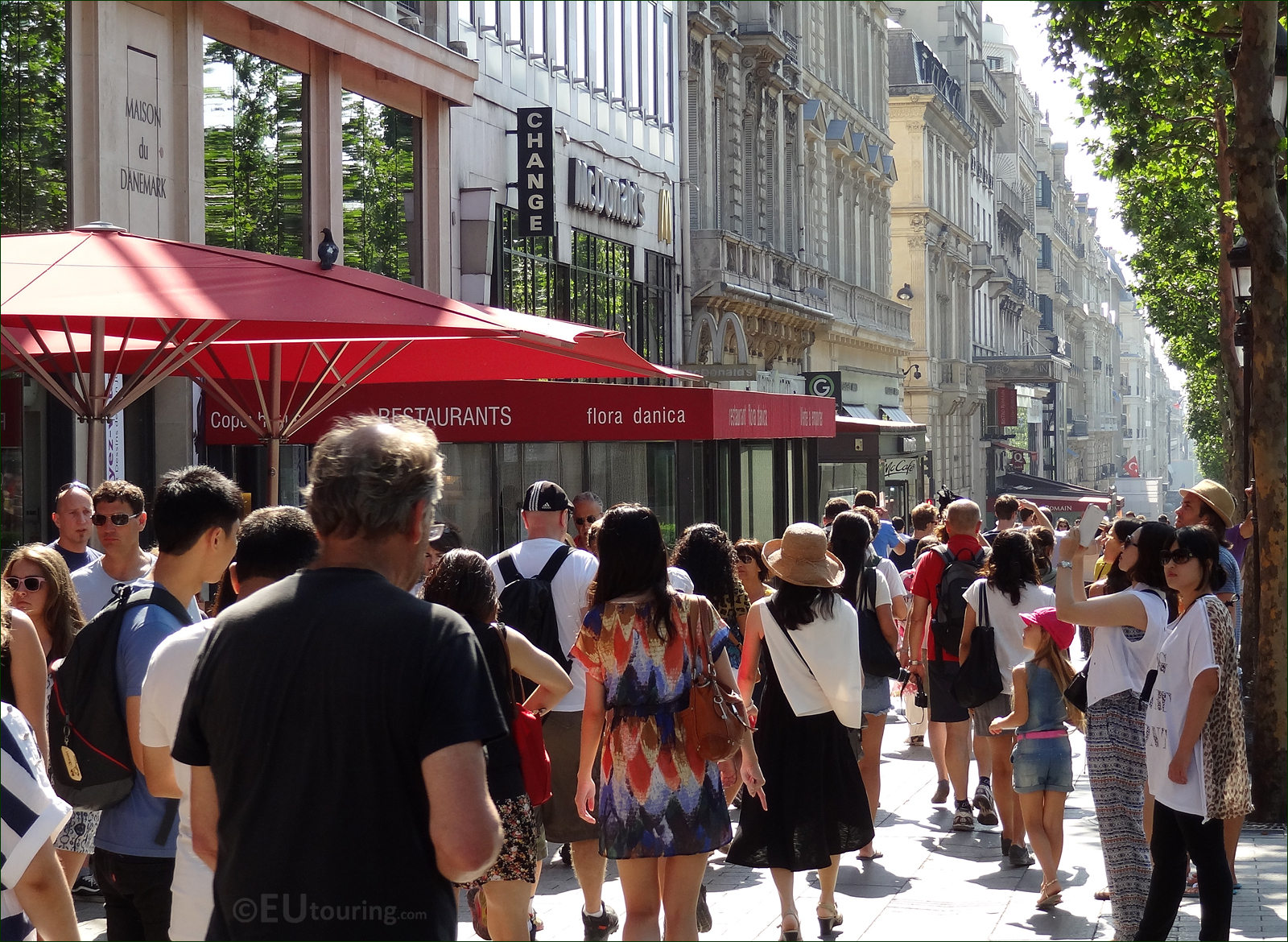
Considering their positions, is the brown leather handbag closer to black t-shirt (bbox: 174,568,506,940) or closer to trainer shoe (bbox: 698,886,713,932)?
trainer shoe (bbox: 698,886,713,932)

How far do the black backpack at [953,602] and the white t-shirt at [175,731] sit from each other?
607 centimetres

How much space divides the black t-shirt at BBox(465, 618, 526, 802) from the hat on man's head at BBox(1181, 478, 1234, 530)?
14.9 ft

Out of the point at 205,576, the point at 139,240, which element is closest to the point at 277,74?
the point at 139,240

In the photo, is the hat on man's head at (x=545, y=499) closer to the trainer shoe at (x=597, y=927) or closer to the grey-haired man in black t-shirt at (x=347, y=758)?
the trainer shoe at (x=597, y=927)

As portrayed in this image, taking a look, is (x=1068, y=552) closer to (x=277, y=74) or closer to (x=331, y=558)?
(x=331, y=558)

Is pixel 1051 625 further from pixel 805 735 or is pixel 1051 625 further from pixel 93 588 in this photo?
pixel 93 588

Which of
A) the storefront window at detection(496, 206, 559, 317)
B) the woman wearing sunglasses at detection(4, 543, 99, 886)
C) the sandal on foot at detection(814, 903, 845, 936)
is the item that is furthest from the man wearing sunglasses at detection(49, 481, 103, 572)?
the storefront window at detection(496, 206, 559, 317)

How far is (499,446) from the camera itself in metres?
19.7

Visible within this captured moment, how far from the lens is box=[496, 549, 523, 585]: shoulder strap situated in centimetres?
697

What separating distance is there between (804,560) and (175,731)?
135 inches

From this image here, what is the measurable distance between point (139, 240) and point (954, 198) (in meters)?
52.5

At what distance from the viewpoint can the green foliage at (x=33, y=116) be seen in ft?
37.7

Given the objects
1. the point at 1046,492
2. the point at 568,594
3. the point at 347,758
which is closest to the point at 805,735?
the point at 568,594

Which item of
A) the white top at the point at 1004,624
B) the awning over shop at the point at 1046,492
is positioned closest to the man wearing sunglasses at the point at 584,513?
the white top at the point at 1004,624
